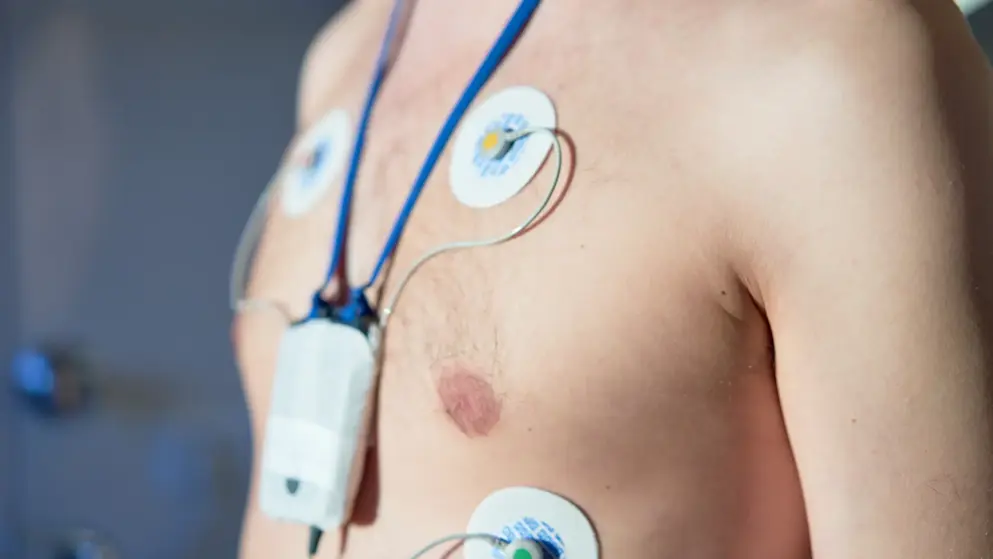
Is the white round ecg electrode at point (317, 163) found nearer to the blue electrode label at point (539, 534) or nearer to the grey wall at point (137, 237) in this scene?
the blue electrode label at point (539, 534)

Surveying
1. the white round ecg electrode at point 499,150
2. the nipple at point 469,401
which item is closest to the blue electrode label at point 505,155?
the white round ecg electrode at point 499,150

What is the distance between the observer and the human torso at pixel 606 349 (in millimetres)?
501

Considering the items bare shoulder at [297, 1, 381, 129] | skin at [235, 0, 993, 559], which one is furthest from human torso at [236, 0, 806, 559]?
bare shoulder at [297, 1, 381, 129]

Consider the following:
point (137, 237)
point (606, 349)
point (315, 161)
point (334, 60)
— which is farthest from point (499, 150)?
point (137, 237)

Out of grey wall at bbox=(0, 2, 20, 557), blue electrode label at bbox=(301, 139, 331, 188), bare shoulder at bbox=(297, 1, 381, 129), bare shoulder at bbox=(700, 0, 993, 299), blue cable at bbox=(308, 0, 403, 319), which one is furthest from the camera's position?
grey wall at bbox=(0, 2, 20, 557)

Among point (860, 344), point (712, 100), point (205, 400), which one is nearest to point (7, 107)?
point (205, 400)

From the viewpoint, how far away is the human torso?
1.65ft

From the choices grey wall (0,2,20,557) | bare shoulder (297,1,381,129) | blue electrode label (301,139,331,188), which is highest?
bare shoulder (297,1,381,129)

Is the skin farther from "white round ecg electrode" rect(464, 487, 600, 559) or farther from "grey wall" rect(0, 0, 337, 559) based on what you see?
"grey wall" rect(0, 0, 337, 559)

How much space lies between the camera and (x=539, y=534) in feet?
1.73

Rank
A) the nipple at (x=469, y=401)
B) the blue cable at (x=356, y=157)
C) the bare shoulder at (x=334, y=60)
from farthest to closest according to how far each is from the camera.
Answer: the bare shoulder at (x=334, y=60), the blue cable at (x=356, y=157), the nipple at (x=469, y=401)

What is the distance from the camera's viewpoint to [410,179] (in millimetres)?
647

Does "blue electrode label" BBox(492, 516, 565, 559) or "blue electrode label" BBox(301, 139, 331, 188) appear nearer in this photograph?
"blue electrode label" BBox(492, 516, 565, 559)

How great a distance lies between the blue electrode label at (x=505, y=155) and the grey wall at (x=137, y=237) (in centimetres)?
95
